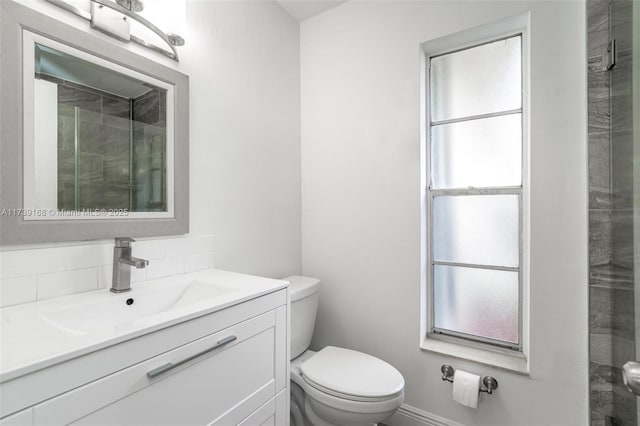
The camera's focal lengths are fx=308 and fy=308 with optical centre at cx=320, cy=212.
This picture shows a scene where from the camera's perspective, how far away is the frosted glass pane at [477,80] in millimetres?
1476

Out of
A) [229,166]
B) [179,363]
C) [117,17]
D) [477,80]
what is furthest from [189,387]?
[477,80]

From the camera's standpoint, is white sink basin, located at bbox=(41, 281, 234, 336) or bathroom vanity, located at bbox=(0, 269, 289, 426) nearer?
bathroom vanity, located at bbox=(0, 269, 289, 426)

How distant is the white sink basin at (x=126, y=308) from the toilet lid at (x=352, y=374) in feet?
2.02

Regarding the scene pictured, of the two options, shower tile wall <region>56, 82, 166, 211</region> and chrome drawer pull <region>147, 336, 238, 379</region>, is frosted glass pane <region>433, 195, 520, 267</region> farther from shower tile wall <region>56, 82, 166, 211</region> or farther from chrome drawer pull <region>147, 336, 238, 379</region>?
shower tile wall <region>56, 82, 166, 211</region>

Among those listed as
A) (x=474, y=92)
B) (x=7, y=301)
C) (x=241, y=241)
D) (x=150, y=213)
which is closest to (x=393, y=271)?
(x=241, y=241)

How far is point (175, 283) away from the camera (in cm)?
114

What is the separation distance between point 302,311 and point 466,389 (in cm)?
83

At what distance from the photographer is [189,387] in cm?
78

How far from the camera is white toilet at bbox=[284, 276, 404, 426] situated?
1.22 metres

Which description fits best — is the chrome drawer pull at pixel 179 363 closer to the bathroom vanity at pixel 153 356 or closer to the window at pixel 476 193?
the bathroom vanity at pixel 153 356

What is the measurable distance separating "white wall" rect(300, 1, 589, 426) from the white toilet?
0.27m

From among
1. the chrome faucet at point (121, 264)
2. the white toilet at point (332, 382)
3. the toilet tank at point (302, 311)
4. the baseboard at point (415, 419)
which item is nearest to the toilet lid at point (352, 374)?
A: the white toilet at point (332, 382)

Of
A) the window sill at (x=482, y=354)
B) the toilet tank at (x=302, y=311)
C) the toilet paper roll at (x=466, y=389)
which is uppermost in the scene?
the toilet tank at (x=302, y=311)

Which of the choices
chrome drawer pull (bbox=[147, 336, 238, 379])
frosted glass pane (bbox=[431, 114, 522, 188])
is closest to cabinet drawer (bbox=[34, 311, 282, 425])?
chrome drawer pull (bbox=[147, 336, 238, 379])
